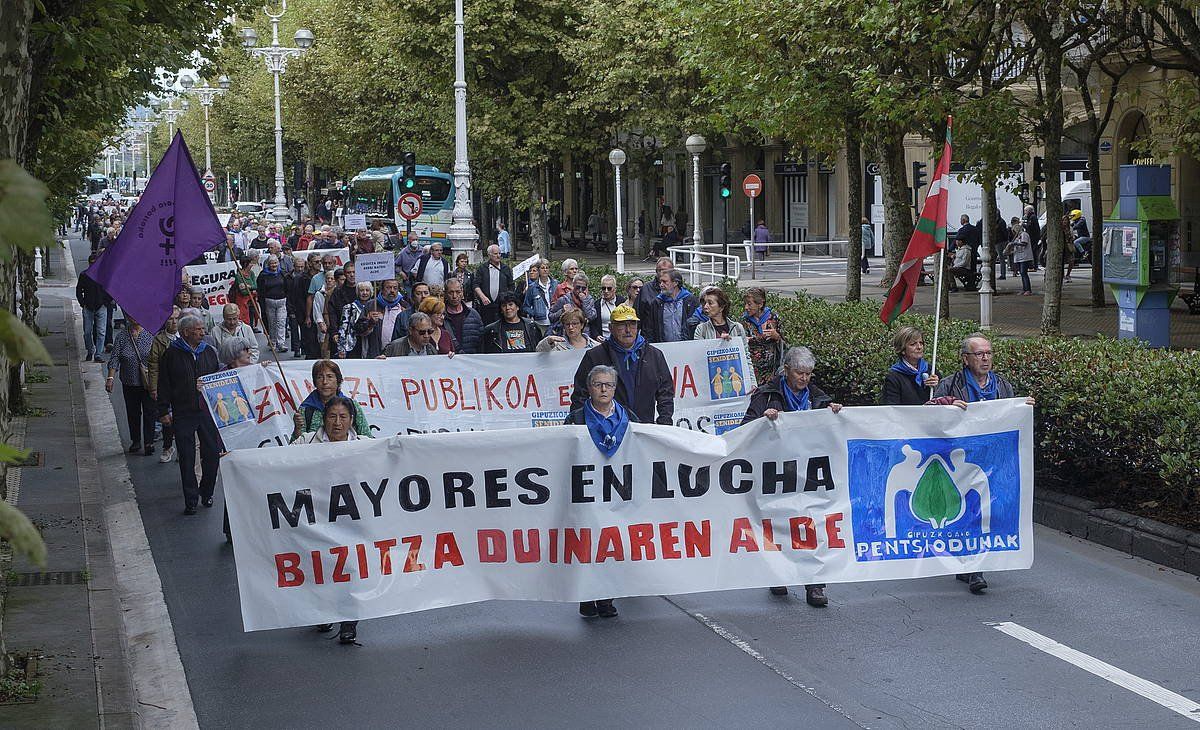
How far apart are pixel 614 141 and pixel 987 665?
140ft

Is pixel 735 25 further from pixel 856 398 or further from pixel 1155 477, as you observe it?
pixel 1155 477

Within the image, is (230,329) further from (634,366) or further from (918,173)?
(918,173)

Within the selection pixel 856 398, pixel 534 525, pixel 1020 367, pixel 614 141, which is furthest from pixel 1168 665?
Result: pixel 614 141

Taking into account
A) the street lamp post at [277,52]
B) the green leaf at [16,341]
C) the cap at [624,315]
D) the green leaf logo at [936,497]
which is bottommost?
the green leaf logo at [936,497]

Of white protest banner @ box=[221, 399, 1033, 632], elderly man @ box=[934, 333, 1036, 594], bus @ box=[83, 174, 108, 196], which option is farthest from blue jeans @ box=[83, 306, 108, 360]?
elderly man @ box=[934, 333, 1036, 594]

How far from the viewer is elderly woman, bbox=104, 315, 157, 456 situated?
556 inches

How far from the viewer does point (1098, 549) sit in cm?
995

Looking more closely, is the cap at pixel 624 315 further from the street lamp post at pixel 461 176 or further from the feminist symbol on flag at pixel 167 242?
the street lamp post at pixel 461 176

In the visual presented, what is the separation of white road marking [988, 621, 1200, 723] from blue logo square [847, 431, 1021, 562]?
675mm

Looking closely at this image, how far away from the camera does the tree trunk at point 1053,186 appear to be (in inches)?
759

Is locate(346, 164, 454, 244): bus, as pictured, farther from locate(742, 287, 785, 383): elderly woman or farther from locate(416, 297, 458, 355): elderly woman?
locate(742, 287, 785, 383): elderly woman

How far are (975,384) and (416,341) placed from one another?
5.47 m

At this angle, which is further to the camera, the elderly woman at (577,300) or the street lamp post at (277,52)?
the street lamp post at (277,52)

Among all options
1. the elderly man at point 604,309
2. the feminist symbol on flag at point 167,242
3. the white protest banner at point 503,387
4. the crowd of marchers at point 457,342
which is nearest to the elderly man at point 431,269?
the crowd of marchers at point 457,342
